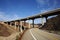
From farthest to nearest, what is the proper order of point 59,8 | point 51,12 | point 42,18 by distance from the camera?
1. point 42,18
2. point 51,12
3. point 59,8

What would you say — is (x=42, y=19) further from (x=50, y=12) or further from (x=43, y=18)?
(x=50, y=12)

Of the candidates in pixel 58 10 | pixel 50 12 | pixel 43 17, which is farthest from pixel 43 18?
pixel 58 10

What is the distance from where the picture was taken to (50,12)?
6975 centimetres

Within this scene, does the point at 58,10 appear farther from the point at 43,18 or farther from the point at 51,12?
the point at 43,18

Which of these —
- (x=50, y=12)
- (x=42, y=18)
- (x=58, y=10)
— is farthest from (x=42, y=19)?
(x=58, y=10)

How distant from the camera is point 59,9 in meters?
58.9

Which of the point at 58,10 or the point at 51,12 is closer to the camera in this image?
the point at 58,10

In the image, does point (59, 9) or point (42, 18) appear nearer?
point (59, 9)

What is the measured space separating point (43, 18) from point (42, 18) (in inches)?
29.4

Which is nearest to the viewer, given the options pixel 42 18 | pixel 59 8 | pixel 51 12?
pixel 59 8

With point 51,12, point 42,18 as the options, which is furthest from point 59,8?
point 42,18

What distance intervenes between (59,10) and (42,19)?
1032 inches

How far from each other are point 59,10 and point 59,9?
0.46m

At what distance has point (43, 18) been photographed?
84.5 meters
